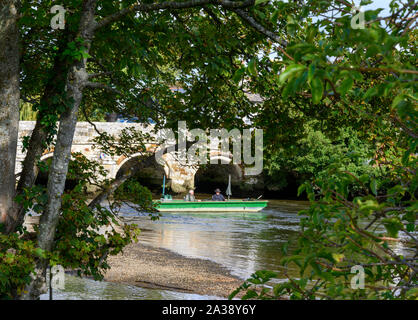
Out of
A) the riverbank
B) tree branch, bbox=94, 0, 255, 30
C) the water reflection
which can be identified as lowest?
the water reflection

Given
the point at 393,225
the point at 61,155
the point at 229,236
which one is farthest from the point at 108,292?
the point at 229,236

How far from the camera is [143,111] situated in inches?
251

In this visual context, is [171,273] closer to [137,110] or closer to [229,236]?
[137,110]

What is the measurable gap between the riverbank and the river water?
437 millimetres

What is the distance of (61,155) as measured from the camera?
488cm

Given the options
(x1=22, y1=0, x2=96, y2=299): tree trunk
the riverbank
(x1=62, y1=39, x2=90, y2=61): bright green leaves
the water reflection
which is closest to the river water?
the water reflection

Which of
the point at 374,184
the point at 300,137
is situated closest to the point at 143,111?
the point at 300,137

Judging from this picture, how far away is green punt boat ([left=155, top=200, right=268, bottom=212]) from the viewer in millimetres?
26281

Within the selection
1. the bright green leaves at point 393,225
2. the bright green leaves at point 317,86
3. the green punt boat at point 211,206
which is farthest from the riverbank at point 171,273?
the green punt boat at point 211,206

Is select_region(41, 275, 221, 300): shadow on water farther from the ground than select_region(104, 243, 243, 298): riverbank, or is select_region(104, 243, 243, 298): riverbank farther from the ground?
select_region(41, 275, 221, 300): shadow on water

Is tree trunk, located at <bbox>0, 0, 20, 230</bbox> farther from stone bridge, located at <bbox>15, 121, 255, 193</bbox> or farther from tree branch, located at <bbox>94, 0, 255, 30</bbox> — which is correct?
stone bridge, located at <bbox>15, 121, 255, 193</bbox>

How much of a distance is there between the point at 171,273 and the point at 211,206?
1602 centimetres

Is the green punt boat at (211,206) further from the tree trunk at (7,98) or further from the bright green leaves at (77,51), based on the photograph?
the bright green leaves at (77,51)
